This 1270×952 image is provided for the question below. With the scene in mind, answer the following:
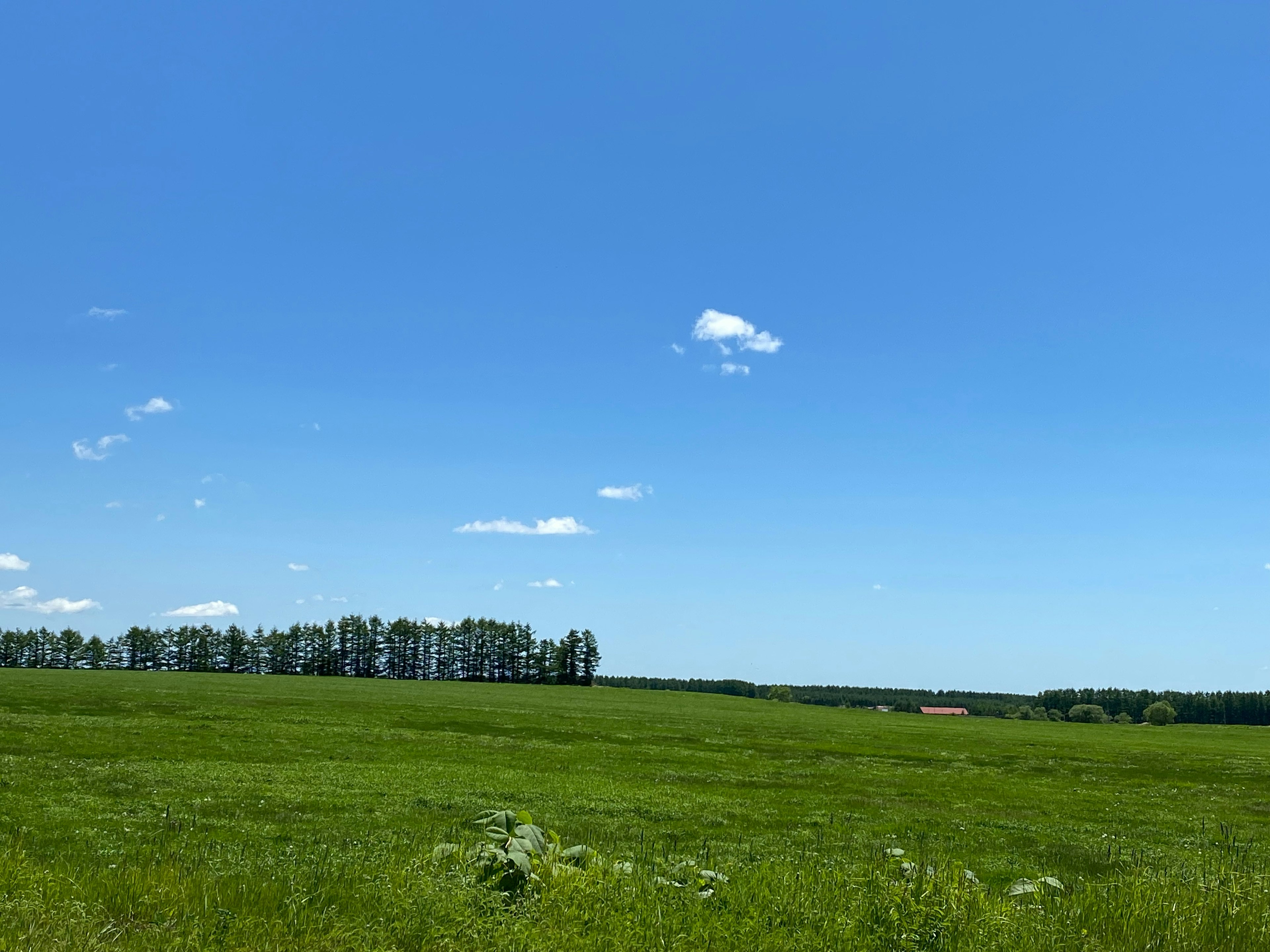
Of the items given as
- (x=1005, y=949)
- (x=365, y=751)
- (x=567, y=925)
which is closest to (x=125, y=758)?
(x=365, y=751)

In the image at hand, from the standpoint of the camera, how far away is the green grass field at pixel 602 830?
23.6 ft

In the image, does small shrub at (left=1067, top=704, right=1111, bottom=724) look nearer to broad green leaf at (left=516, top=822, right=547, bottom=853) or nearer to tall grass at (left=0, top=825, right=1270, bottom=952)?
tall grass at (left=0, top=825, right=1270, bottom=952)

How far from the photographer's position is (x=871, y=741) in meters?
58.2

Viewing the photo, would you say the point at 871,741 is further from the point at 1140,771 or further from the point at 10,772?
the point at 10,772

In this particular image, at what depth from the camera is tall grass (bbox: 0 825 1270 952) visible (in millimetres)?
6840

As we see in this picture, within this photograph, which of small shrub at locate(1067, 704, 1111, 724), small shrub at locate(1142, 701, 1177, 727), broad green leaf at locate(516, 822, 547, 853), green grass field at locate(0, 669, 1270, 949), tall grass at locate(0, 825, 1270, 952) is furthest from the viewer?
small shrub at locate(1067, 704, 1111, 724)

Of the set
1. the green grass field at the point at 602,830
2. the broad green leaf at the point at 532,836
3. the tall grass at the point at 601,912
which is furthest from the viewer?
the broad green leaf at the point at 532,836

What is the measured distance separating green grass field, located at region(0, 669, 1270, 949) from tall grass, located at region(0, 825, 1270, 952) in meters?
0.03

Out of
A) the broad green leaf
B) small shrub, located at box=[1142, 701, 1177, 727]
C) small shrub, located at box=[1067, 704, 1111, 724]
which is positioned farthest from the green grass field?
small shrub, located at box=[1067, 704, 1111, 724]

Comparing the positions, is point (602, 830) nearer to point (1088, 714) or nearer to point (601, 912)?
point (601, 912)

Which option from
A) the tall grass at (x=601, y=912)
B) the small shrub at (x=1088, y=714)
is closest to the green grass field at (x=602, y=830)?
the tall grass at (x=601, y=912)

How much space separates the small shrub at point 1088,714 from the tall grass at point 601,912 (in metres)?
171

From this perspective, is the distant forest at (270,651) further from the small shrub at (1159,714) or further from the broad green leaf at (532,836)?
the broad green leaf at (532,836)

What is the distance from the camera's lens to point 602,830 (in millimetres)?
20406
